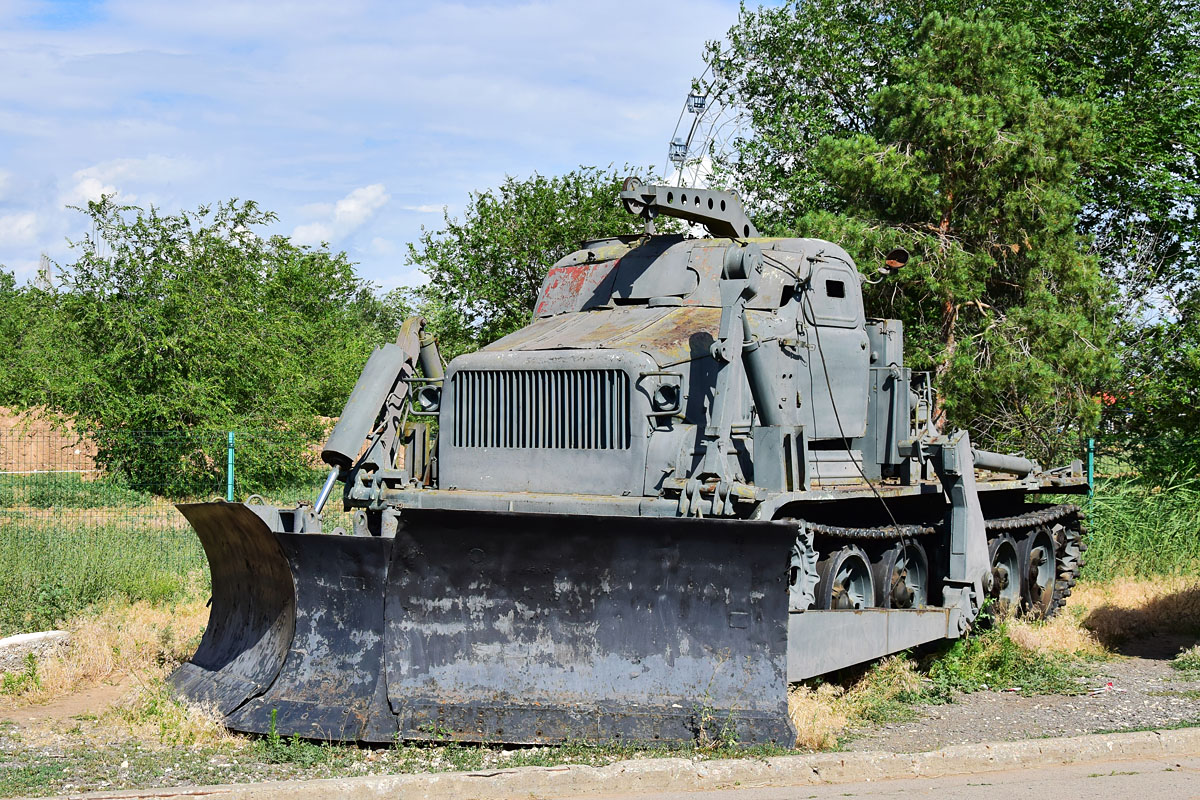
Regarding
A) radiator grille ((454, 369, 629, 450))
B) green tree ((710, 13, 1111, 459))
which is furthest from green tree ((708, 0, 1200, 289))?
radiator grille ((454, 369, 629, 450))

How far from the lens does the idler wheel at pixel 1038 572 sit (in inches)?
452

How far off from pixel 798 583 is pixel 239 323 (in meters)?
13.5

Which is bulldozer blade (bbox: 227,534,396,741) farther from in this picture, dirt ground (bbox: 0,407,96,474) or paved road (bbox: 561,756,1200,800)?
dirt ground (bbox: 0,407,96,474)

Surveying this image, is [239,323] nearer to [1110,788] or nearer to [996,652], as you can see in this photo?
[996,652]

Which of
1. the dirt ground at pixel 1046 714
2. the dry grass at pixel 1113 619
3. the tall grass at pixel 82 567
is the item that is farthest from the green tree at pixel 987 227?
the tall grass at pixel 82 567

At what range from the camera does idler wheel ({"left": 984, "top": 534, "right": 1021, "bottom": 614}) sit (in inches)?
427

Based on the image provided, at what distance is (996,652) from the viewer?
30.6ft

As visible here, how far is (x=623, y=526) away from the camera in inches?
262

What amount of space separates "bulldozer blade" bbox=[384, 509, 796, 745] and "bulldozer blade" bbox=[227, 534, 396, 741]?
10 centimetres

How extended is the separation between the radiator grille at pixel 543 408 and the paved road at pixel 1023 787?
2.49 metres

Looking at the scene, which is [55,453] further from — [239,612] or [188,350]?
[239,612]

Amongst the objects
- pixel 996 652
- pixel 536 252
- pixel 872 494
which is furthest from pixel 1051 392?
pixel 872 494

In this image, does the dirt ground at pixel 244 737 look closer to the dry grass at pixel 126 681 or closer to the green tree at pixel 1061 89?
the dry grass at pixel 126 681

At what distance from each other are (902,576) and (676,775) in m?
4.01
